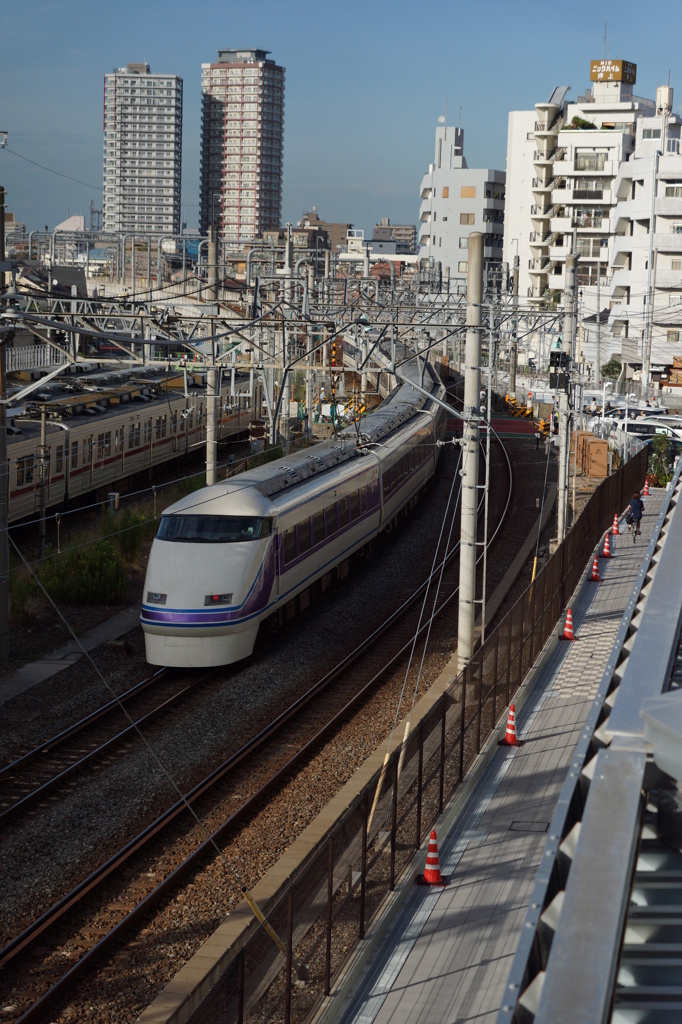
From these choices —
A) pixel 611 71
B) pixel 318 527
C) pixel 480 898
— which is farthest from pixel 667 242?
pixel 480 898

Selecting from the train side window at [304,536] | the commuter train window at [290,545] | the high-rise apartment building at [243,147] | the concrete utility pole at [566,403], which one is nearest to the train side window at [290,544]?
the commuter train window at [290,545]

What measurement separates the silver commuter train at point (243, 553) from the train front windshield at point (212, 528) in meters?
0.01

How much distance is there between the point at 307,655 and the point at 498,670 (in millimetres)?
4540

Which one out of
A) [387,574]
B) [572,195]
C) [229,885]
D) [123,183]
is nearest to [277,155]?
[123,183]

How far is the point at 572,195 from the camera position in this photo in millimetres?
74188

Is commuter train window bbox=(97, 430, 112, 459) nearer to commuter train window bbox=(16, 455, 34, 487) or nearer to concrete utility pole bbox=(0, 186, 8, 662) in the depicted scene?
commuter train window bbox=(16, 455, 34, 487)

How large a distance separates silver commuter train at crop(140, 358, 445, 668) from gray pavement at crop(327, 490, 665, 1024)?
412cm

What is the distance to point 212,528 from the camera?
53.1 ft

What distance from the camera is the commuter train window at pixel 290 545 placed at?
17.4 m

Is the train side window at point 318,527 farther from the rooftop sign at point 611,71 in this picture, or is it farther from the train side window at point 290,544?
the rooftop sign at point 611,71

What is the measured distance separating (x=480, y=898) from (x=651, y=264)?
2030 inches

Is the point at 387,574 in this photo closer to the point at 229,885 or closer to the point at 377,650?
the point at 377,650

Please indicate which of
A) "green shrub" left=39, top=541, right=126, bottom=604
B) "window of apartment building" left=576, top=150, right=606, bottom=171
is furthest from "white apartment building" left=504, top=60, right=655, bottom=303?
"green shrub" left=39, top=541, right=126, bottom=604

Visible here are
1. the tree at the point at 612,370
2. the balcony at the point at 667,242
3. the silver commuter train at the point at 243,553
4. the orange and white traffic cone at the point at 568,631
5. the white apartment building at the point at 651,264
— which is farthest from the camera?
the tree at the point at 612,370
